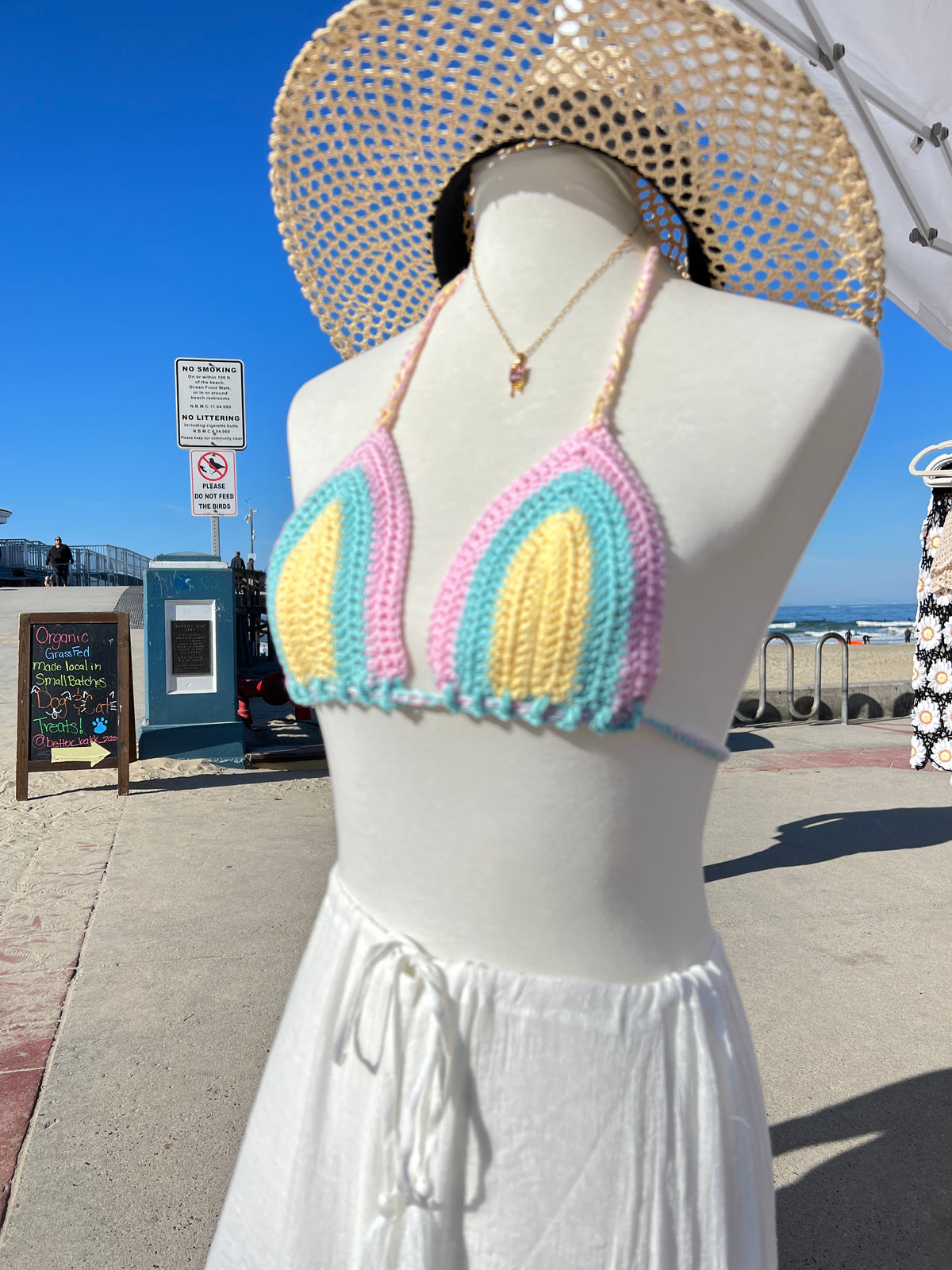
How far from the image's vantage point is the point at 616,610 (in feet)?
2.36

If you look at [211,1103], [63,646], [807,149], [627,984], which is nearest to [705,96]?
[807,149]

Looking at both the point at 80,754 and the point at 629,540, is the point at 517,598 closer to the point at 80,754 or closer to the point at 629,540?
the point at 629,540

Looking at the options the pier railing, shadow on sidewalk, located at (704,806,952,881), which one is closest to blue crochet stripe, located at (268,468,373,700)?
shadow on sidewalk, located at (704,806,952,881)

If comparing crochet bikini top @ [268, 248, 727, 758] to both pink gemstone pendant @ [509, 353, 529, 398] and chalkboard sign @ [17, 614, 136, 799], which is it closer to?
pink gemstone pendant @ [509, 353, 529, 398]

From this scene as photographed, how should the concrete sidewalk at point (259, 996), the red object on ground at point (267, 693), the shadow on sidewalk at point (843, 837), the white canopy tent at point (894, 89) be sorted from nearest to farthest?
the concrete sidewalk at point (259, 996) < the white canopy tent at point (894, 89) < the shadow on sidewalk at point (843, 837) < the red object on ground at point (267, 693)

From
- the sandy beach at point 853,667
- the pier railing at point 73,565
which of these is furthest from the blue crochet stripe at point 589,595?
the pier railing at point 73,565

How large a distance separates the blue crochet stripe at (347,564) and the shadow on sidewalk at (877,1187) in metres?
1.50

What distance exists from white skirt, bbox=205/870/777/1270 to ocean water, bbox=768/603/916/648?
650 inches

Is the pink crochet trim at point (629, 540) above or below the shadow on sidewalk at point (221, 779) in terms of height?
above

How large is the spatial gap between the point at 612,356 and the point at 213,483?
18.6 ft

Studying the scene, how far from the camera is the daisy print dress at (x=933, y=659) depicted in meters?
4.84

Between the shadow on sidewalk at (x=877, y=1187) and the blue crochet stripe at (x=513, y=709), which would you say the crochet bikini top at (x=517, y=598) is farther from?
the shadow on sidewalk at (x=877, y=1187)

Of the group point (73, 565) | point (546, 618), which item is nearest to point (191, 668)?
point (546, 618)

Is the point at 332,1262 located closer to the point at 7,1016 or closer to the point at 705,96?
the point at 705,96
